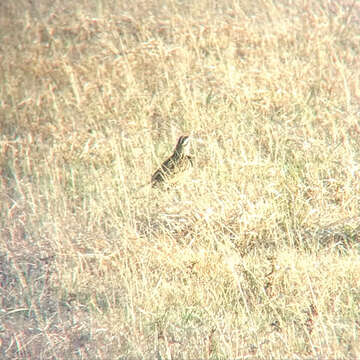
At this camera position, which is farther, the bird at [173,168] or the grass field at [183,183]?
the bird at [173,168]

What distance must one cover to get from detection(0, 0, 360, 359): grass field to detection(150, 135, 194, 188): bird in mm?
89

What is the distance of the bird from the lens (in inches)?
193

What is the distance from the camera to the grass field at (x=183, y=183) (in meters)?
3.46

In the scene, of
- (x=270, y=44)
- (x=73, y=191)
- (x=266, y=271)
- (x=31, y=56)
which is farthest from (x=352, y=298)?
(x=31, y=56)

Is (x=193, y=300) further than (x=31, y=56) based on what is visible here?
No

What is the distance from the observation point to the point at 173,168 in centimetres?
498

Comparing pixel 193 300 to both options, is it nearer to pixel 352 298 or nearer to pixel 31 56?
pixel 352 298

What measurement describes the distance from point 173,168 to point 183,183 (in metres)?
0.13

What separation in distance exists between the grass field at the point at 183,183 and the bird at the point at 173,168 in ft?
0.29

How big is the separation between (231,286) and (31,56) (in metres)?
4.58

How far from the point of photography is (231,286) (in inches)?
146

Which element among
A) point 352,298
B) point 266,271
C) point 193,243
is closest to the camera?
point 352,298

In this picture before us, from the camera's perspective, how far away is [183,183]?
4.95 metres

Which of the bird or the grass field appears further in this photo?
the bird
